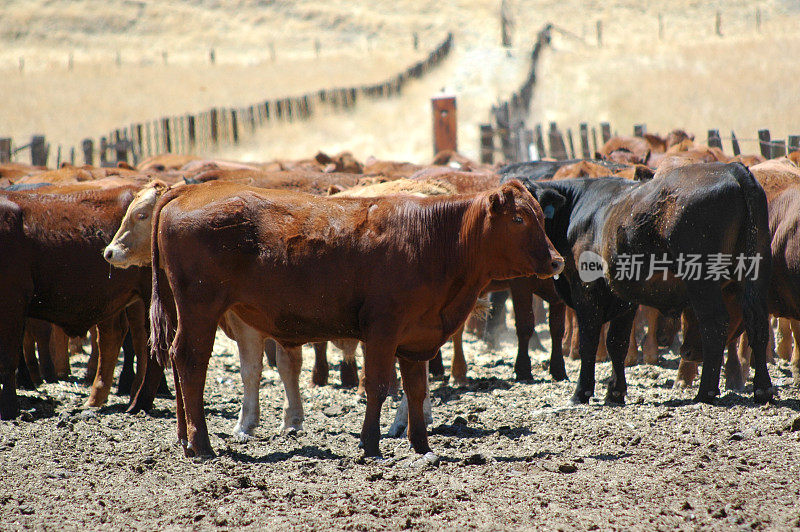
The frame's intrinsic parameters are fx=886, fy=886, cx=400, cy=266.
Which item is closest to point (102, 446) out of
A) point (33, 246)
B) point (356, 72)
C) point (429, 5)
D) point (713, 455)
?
point (33, 246)

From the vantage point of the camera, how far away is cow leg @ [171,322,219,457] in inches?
239

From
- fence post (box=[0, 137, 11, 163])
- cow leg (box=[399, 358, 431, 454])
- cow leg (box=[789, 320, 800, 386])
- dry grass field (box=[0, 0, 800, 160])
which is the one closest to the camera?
cow leg (box=[399, 358, 431, 454])

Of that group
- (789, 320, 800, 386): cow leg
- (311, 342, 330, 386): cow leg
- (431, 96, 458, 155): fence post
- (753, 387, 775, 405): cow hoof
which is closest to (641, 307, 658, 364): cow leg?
(789, 320, 800, 386): cow leg

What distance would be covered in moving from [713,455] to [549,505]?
54.9 inches

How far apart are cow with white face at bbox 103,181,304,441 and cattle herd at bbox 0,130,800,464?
2 centimetres

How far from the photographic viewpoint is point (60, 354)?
31.3 feet

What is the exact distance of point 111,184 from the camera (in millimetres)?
9586

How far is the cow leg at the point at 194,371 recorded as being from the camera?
608cm

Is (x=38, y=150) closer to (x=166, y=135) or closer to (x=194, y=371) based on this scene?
(x=166, y=135)

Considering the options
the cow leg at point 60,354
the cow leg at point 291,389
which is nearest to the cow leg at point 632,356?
the cow leg at point 291,389

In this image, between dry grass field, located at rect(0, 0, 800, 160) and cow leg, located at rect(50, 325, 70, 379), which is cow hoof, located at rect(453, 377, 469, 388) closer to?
cow leg, located at rect(50, 325, 70, 379)

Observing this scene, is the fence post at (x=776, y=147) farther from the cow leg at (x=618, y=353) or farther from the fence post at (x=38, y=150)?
the fence post at (x=38, y=150)

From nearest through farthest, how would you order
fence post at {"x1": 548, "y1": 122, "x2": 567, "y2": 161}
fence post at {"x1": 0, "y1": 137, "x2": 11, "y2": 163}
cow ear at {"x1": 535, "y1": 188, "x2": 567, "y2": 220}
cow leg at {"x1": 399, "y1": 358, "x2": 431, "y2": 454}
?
cow leg at {"x1": 399, "y1": 358, "x2": 431, "y2": 454} → cow ear at {"x1": 535, "y1": 188, "x2": 567, "y2": 220} → fence post at {"x1": 0, "y1": 137, "x2": 11, "y2": 163} → fence post at {"x1": 548, "y1": 122, "x2": 567, "y2": 161}

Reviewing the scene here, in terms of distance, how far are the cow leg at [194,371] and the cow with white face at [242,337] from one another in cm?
85
